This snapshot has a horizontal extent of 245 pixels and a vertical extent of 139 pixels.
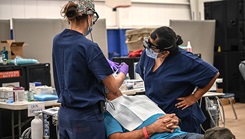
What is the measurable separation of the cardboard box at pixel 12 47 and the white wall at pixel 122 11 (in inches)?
86.5

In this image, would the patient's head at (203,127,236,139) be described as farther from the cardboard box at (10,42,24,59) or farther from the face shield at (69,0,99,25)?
the cardboard box at (10,42,24,59)

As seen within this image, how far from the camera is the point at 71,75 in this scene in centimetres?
201

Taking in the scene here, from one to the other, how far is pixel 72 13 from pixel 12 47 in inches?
96.7

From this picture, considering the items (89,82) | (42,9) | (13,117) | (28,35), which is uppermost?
(42,9)

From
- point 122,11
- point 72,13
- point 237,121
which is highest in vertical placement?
point 122,11

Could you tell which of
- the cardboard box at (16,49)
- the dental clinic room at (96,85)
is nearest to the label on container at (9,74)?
the dental clinic room at (96,85)

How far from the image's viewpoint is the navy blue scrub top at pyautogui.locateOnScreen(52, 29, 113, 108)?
78.5 inches

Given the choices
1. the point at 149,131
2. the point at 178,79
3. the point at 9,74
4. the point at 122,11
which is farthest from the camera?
the point at 122,11

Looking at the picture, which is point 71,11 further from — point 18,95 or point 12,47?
point 12,47

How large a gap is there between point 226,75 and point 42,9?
10.7 ft

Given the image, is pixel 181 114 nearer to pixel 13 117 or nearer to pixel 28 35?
pixel 13 117

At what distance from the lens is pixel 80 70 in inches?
79.2

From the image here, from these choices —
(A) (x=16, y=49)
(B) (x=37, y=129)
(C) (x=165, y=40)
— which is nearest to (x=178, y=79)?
(C) (x=165, y=40)

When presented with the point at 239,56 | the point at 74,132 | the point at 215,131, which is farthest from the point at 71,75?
the point at 239,56
